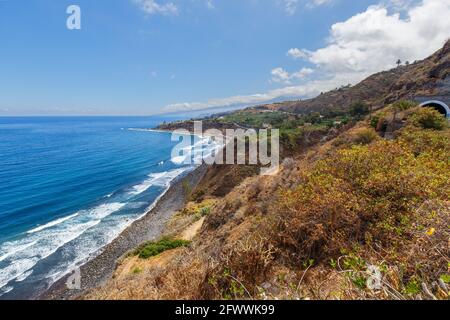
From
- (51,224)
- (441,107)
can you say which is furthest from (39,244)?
(441,107)

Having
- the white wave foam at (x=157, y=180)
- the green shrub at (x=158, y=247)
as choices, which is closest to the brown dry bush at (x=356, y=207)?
the green shrub at (x=158, y=247)

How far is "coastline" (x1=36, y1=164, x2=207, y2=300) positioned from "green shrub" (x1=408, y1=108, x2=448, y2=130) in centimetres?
2087

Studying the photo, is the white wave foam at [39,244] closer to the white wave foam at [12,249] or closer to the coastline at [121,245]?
the white wave foam at [12,249]

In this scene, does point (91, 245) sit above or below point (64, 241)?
below

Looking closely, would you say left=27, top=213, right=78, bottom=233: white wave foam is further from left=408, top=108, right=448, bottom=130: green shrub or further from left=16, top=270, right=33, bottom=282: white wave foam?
left=408, top=108, right=448, bottom=130: green shrub

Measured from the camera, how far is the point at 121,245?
64.8 ft

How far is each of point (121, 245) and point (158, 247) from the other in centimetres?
586

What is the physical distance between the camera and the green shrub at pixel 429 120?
1311 cm

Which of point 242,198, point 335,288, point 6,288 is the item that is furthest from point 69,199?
point 335,288

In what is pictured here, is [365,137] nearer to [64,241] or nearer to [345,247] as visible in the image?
[345,247]

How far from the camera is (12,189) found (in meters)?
30.0

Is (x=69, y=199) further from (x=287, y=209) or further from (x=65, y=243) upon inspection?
(x=287, y=209)

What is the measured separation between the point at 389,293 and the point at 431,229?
5.97 feet

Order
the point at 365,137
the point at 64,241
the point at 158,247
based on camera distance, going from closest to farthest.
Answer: the point at 158,247, the point at 365,137, the point at 64,241
